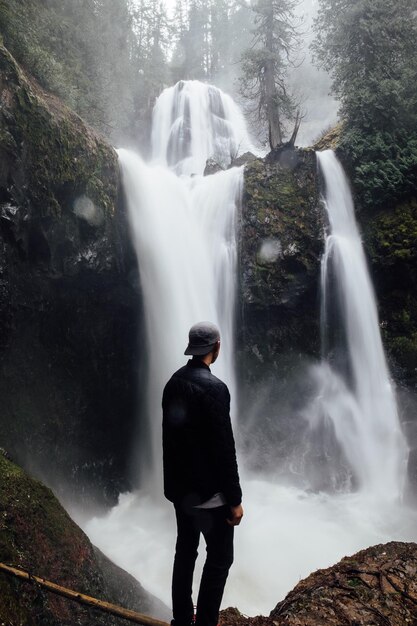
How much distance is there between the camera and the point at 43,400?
8297 millimetres

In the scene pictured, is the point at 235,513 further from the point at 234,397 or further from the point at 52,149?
the point at 234,397

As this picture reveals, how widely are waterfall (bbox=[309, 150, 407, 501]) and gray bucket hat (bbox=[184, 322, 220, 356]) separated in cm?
909

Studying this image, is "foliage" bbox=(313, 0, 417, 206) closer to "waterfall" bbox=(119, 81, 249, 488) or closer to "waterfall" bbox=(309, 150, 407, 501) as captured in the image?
"waterfall" bbox=(309, 150, 407, 501)

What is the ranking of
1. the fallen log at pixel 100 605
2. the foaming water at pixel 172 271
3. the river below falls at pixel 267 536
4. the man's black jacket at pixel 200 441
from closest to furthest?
the man's black jacket at pixel 200 441 < the fallen log at pixel 100 605 < the river below falls at pixel 267 536 < the foaming water at pixel 172 271

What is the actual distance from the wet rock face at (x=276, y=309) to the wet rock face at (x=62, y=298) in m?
3.44

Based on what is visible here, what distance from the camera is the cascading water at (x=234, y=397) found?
24.2 ft

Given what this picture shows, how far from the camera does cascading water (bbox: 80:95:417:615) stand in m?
7.39

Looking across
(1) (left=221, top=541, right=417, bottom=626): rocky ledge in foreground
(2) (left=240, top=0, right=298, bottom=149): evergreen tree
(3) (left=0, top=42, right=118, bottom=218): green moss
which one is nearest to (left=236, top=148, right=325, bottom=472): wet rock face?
(3) (left=0, top=42, right=118, bottom=218): green moss

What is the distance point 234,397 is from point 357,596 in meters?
8.33

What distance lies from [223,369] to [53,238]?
570 centimetres

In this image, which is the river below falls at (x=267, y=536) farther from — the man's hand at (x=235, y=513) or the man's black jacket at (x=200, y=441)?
the man's black jacket at (x=200, y=441)

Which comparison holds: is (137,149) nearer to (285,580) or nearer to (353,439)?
(353,439)

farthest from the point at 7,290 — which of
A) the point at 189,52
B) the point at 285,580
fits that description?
the point at 189,52

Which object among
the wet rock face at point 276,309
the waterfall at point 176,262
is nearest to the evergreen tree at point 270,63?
the wet rock face at point 276,309
